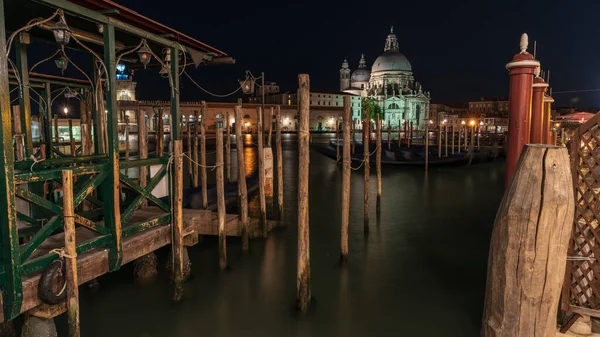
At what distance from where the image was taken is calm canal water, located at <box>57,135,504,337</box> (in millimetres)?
4949

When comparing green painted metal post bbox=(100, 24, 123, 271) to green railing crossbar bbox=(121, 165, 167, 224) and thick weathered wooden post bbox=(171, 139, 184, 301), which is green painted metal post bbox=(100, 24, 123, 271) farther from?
thick weathered wooden post bbox=(171, 139, 184, 301)

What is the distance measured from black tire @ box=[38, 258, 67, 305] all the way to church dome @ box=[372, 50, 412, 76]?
2741 inches

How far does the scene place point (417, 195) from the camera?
1362cm

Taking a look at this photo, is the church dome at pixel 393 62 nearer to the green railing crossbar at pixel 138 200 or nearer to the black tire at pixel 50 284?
the green railing crossbar at pixel 138 200

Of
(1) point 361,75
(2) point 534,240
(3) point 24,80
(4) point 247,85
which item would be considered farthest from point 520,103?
(1) point 361,75

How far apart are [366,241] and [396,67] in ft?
212

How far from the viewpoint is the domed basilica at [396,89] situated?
219 ft

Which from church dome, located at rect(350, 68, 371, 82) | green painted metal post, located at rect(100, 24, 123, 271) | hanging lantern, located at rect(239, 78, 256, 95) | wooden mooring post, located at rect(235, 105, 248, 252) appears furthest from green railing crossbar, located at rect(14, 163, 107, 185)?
church dome, located at rect(350, 68, 371, 82)

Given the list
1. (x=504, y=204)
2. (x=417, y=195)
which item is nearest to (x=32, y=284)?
(x=504, y=204)

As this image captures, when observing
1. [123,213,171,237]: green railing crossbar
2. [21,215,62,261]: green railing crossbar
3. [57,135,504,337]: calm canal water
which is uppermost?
[21,215,62,261]: green railing crossbar

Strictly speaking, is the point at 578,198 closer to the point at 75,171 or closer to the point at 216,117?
the point at 75,171

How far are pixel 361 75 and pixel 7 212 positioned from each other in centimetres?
7977

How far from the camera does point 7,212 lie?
3.21m

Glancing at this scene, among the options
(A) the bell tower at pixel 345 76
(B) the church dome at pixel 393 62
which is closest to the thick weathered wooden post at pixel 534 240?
(B) the church dome at pixel 393 62
